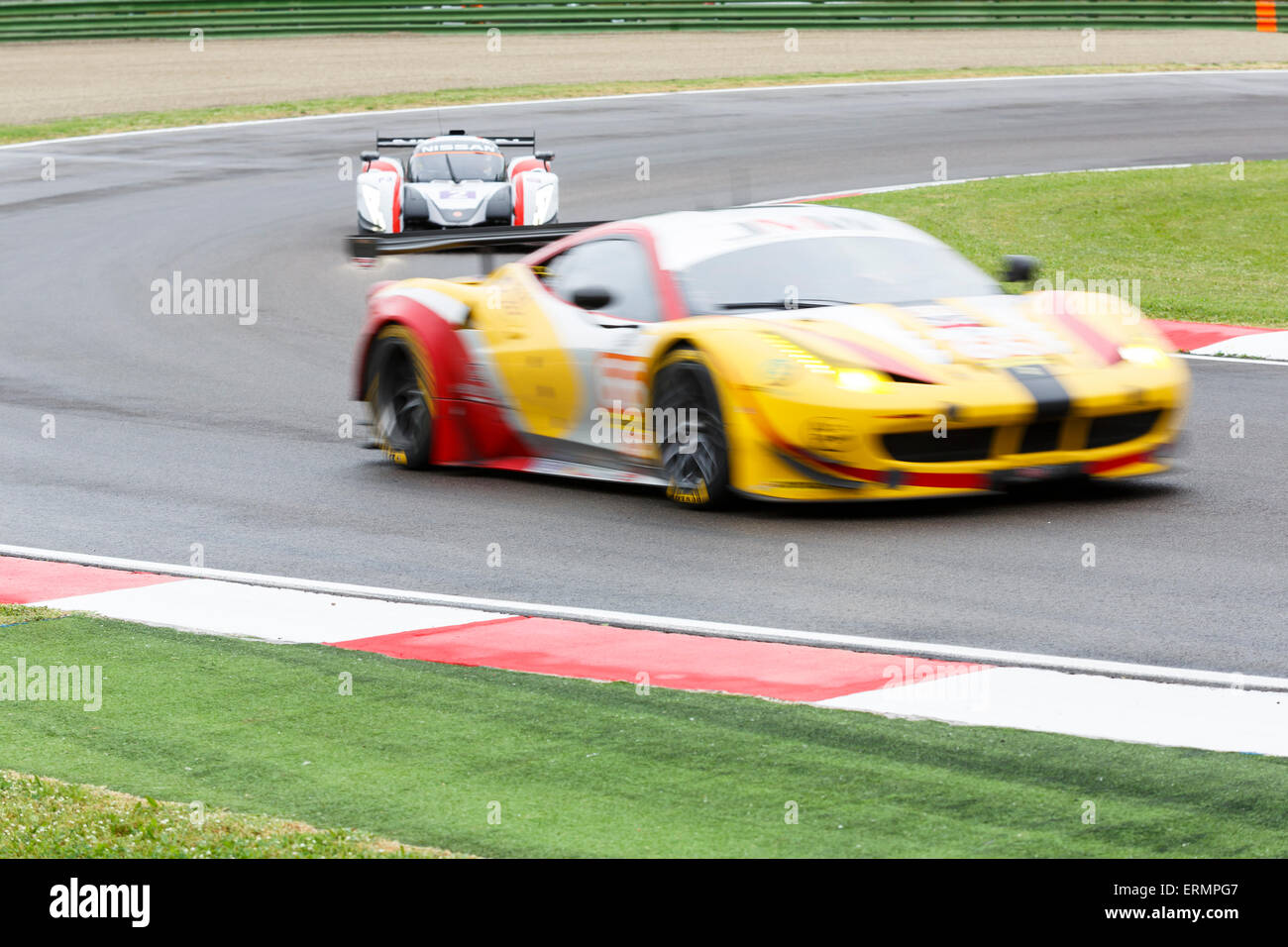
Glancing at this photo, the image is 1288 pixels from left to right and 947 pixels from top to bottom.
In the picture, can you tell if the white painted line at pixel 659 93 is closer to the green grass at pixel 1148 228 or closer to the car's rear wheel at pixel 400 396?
the green grass at pixel 1148 228

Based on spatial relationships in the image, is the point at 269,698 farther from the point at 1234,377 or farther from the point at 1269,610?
the point at 1234,377

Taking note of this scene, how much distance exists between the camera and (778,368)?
27.3 feet

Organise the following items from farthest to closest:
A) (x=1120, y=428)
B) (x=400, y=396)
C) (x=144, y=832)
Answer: (x=400, y=396)
(x=1120, y=428)
(x=144, y=832)

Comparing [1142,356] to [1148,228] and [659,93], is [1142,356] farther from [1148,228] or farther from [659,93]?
[659,93]

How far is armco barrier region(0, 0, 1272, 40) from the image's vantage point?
43438 mm

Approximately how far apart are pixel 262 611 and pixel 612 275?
9.30ft

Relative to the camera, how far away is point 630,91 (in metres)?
36.0

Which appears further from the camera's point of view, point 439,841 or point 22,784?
point 22,784

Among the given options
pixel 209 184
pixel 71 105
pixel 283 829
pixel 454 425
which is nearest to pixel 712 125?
pixel 209 184

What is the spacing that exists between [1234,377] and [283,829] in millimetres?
8760

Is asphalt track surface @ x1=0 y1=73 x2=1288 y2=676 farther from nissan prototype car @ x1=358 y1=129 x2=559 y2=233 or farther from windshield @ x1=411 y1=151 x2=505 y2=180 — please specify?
windshield @ x1=411 y1=151 x2=505 y2=180

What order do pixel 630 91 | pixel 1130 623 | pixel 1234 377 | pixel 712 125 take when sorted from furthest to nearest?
pixel 630 91, pixel 712 125, pixel 1234 377, pixel 1130 623
